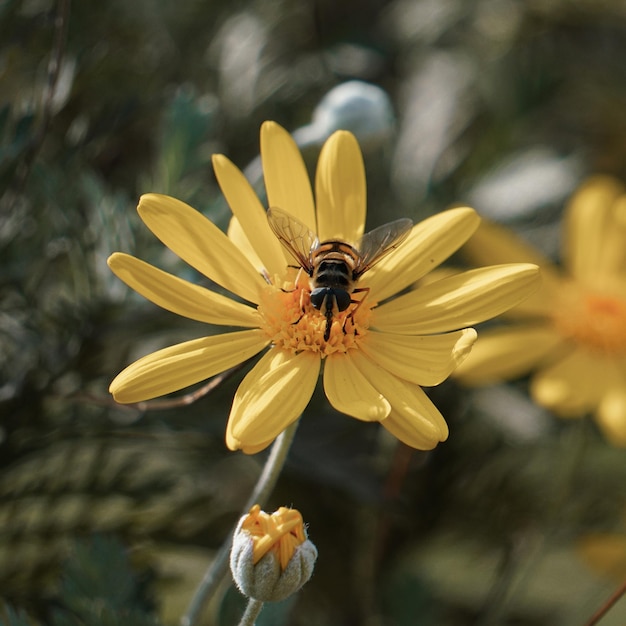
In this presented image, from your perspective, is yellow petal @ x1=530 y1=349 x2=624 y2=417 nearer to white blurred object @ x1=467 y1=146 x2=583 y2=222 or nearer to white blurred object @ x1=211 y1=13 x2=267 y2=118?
white blurred object @ x1=467 y1=146 x2=583 y2=222

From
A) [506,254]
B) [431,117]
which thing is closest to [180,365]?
[506,254]

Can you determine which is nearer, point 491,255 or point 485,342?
point 485,342

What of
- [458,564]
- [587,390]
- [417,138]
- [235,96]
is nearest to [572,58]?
[417,138]

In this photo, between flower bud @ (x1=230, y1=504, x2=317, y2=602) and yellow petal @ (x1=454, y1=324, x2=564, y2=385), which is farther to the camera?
yellow petal @ (x1=454, y1=324, x2=564, y2=385)

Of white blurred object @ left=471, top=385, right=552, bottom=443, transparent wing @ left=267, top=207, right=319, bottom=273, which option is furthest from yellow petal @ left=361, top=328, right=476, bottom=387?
white blurred object @ left=471, top=385, right=552, bottom=443

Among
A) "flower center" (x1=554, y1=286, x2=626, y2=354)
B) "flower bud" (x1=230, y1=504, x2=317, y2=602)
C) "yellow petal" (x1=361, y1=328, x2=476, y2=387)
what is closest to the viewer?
"flower bud" (x1=230, y1=504, x2=317, y2=602)

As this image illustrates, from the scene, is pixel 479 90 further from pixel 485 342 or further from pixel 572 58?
pixel 485 342

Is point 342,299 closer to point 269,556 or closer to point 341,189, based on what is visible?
point 341,189
